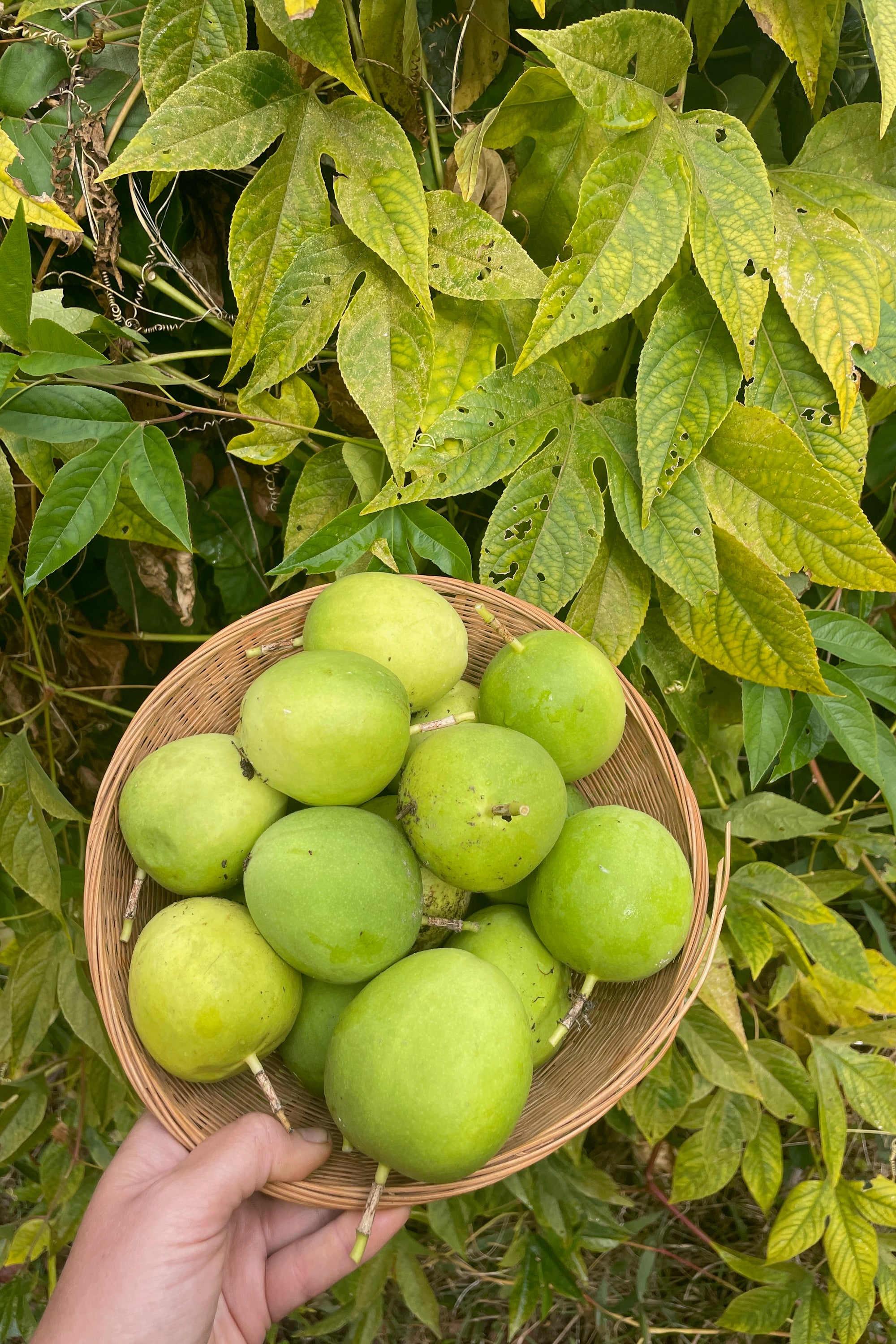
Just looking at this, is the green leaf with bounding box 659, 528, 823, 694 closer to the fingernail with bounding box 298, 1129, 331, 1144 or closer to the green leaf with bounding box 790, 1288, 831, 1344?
the fingernail with bounding box 298, 1129, 331, 1144

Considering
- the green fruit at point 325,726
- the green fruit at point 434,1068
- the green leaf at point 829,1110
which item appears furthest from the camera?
the green leaf at point 829,1110

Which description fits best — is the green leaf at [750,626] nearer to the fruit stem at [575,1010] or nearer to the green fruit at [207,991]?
the fruit stem at [575,1010]

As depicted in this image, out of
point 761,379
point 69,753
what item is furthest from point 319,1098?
point 761,379

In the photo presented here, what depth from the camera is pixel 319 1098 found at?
100cm

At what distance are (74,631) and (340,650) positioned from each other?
0.66 meters

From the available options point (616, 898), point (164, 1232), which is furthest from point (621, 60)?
point (164, 1232)

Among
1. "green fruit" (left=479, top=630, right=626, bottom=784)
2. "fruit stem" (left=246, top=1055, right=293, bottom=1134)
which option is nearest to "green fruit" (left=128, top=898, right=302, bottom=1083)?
→ "fruit stem" (left=246, top=1055, right=293, bottom=1134)

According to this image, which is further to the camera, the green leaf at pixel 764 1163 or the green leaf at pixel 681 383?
the green leaf at pixel 764 1163

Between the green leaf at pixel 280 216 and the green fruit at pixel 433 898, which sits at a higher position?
the green leaf at pixel 280 216

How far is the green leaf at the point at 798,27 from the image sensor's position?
3.11 ft

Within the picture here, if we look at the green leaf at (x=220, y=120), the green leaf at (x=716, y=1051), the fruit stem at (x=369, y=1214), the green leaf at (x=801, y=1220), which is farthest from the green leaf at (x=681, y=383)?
the green leaf at (x=801, y=1220)

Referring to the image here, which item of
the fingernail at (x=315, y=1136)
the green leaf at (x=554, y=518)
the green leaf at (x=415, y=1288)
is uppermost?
the green leaf at (x=554, y=518)

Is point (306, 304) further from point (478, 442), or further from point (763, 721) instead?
point (763, 721)

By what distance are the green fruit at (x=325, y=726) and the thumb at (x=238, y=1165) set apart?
1.08 ft
